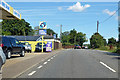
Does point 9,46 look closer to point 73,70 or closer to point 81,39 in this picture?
point 73,70

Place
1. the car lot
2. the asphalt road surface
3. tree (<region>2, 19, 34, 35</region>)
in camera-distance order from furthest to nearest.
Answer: tree (<region>2, 19, 34, 35</region>) < the car lot < the asphalt road surface

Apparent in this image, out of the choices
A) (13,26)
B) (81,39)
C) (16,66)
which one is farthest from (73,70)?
(81,39)

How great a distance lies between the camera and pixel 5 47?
15141 millimetres

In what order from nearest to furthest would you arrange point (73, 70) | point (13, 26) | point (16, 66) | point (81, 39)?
point (73, 70), point (16, 66), point (13, 26), point (81, 39)

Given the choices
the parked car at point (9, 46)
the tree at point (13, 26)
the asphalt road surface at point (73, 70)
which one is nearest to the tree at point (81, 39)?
the tree at point (13, 26)

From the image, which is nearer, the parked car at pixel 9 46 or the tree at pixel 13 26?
the parked car at pixel 9 46

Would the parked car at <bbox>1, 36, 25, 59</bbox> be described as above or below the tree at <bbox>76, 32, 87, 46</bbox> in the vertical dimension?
below

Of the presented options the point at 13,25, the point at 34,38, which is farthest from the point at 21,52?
the point at 13,25

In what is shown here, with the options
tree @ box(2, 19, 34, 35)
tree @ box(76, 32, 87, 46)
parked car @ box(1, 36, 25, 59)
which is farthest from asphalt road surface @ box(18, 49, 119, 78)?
tree @ box(76, 32, 87, 46)

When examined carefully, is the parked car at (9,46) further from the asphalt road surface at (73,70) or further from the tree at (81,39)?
the tree at (81,39)

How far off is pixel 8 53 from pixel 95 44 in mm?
48906

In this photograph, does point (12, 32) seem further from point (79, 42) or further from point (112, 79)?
point (112, 79)

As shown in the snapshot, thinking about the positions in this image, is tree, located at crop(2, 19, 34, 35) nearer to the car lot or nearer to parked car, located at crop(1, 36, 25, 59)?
parked car, located at crop(1, 36, 25, 59)

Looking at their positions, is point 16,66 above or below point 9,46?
below
